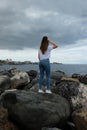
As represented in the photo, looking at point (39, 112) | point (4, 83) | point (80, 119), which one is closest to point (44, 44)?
point (39, 112)

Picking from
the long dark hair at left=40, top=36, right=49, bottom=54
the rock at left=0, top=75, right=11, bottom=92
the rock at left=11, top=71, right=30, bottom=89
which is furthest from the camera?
the rock at left=11, top=71, right=30, bottom=89

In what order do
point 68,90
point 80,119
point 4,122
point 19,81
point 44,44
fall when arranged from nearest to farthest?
point 80,119
point 4,122
point 44,44
point 68,90
point 19,81

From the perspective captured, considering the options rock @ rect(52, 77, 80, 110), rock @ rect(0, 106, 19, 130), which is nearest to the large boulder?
rock @ rect(0, 106, 19, 130)

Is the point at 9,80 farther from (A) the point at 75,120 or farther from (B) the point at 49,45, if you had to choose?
(A) the point at 75,120

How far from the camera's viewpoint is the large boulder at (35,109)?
47.5 ft

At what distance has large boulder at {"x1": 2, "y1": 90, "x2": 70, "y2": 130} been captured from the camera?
47.5 ft

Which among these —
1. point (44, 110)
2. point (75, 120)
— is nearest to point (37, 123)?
point (44, 110)

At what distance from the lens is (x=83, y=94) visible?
16938 mm

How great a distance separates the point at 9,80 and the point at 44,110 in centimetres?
819

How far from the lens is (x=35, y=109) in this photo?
47.4 ft

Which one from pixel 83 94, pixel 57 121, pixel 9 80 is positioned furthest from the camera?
pixel 9 80

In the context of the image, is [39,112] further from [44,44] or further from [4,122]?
[44,44]

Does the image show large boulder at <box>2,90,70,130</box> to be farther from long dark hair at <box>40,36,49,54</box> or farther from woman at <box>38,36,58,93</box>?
long dark hair at <box>40,36,49,54</box>

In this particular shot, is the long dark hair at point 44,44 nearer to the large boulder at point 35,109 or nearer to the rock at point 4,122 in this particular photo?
the large boulder at point 35,109
